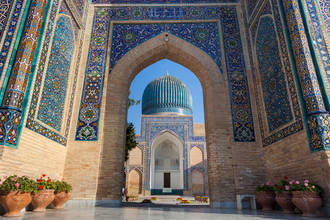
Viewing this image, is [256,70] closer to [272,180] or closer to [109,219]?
[272,180]

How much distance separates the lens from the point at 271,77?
5535 millimetres

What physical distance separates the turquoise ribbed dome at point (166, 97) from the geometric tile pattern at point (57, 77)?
13.4 meters

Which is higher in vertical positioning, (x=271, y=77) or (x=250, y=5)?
(x=250, y=5)

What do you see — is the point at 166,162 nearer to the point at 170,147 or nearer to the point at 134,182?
the point at 170,147

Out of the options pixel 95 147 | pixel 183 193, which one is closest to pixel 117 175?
pixel 95 147

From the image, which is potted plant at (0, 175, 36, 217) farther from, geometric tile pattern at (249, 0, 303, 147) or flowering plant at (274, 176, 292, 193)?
geometric tile pattern at (249, 0, 303, 147)

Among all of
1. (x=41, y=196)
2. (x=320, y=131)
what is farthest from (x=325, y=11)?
(x=41, y=196)

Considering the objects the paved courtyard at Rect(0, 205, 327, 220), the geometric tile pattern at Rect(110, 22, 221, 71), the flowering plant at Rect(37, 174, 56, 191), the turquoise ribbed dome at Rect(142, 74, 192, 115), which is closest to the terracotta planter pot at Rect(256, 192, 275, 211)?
the paved courtyard at Rect(0, 205, 327, 220)

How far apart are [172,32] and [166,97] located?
12.5m

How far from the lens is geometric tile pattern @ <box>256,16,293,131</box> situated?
4977mm

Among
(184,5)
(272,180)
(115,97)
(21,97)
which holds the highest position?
(184,5)

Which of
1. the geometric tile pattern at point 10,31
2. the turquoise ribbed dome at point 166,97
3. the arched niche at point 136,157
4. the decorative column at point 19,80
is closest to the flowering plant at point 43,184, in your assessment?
the decorative column at point 19,80

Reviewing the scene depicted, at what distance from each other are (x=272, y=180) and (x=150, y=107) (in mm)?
15101

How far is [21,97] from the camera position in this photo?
4109 millimetres
